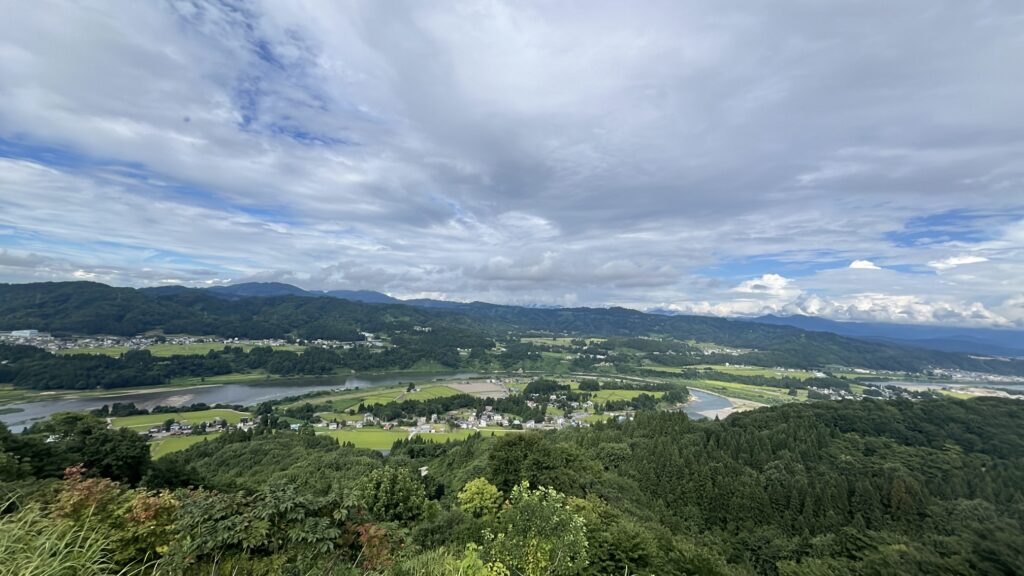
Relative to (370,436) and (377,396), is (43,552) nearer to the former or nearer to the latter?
(370,436)

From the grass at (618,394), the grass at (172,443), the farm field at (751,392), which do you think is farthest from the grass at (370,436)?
the farm field at (751,392)

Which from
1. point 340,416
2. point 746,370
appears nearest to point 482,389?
point 340,416

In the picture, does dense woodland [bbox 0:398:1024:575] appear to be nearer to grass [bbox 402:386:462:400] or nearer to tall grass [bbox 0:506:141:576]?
tall grass [bbox 0:506:141:576]

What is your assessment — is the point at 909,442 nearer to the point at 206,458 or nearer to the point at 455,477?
the point at 455,477

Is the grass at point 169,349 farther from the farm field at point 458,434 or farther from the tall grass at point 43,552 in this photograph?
the tall grass at point 43,552

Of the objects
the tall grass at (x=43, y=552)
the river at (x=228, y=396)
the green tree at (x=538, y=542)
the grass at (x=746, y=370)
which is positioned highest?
the tall grass at (x=43, y=552)

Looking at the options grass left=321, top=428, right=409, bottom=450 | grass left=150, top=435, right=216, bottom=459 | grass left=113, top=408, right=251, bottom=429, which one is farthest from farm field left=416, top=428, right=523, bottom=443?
grass left=113, top=408, right=251, bottom=429
